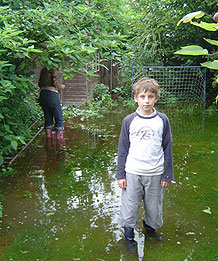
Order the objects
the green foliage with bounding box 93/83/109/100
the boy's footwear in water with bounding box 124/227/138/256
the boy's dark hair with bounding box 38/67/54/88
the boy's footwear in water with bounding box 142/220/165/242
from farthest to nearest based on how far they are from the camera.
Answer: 1. the green foliage with bounding box 93/83/109/100
2. the boy's dark hair with bounding box 38/67/54/88
3. the boy's footwear in water with bounding box 142/220/165/242
4. the boy's footwear in water with bounding box 124/227/138/256

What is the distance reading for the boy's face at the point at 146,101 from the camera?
2609 millimetres

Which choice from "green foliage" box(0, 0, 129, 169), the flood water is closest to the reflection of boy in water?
the flood water

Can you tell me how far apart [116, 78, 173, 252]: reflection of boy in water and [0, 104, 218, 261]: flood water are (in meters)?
0.40

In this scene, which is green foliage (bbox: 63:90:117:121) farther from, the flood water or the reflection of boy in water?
the reflection of boy in water

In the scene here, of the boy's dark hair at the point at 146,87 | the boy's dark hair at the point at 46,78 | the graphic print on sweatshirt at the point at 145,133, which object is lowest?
the boy's dark hair at the point at 46,78

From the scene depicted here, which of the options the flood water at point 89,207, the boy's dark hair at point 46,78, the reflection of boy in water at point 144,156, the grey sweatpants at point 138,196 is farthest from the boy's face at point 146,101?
the boy's dark hair at point 46,78

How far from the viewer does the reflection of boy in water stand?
2.62 m

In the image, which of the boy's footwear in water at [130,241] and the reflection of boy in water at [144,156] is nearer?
the reflection of boy in water at [144,156]

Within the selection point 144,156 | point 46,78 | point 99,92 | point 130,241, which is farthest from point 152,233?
point 99,92

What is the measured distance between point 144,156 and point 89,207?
1269mm

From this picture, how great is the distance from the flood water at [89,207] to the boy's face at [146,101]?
1251 millimetres

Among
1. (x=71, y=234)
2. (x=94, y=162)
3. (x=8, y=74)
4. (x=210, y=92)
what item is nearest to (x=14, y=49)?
(x=8, y=74)

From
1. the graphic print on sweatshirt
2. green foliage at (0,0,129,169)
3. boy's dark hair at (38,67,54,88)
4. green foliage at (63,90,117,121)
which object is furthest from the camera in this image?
green foliage at (63,90,117,121)

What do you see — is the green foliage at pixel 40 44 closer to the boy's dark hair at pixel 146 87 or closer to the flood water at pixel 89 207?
the flood water at pixel 89 207
